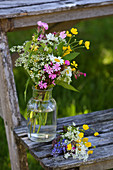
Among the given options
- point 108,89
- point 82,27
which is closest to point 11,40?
point 82,27

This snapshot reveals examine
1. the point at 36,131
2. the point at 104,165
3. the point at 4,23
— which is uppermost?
the point at 4,23

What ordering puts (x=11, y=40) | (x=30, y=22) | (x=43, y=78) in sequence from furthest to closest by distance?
(x=11, y=40)
(x=30, y=22)
(x=43, y=78)

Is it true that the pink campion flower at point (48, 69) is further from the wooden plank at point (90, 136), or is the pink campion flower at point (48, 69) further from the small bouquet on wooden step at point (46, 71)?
the wooden plank at point (90, 136)

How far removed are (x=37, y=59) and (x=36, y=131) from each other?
1.34 feet

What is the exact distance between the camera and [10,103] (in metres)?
2.08

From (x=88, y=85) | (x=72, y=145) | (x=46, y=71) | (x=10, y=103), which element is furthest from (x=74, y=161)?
(x=88, y=85)

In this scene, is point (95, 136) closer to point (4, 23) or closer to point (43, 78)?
point (43, 78)

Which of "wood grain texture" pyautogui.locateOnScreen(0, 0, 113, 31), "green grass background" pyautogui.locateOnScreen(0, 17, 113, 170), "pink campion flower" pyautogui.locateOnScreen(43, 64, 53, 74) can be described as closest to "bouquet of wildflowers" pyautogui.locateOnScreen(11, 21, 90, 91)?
"pink campion flower" pyautogui.locateOnScreen(43, 64, 53, 74)

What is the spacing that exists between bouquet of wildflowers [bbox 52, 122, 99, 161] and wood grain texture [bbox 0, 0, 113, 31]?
26.0 inches

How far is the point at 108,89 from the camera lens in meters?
3.54

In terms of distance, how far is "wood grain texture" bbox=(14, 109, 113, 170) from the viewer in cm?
164

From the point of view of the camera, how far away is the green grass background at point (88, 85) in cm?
310

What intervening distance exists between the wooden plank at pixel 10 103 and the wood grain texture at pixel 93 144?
0.08m

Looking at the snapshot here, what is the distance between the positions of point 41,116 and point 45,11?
1.93 feet
